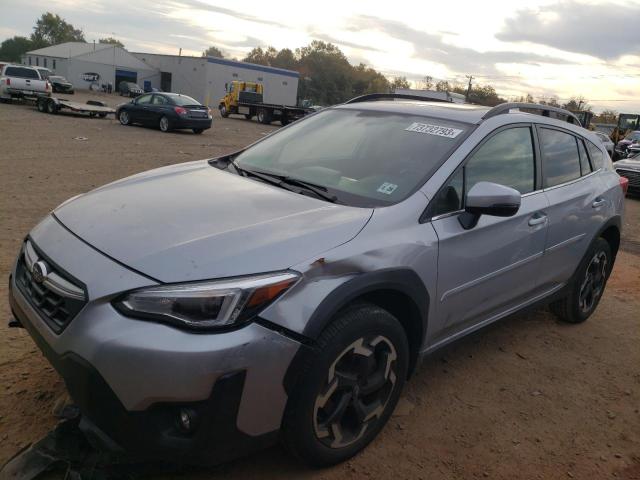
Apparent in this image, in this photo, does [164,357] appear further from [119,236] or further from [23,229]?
[23,229]

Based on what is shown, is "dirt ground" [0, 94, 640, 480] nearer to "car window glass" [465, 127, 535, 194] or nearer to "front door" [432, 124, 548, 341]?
"front door" [432, 124, 548, 341]

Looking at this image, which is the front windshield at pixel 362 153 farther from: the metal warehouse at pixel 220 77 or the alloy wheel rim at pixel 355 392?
the metal warehouse at pixel 220 77

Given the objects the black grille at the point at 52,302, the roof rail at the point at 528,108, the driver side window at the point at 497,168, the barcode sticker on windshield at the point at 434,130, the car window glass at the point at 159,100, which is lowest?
the black grille at the point at 52,302

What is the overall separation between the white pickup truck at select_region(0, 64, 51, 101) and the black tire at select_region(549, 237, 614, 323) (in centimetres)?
2579

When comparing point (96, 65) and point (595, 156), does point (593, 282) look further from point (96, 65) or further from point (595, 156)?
point (96, 65)

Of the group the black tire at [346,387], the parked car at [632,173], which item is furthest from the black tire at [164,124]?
the black tire at [346,387]

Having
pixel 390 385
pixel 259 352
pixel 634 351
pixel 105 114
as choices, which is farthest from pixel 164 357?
pixel 105 114

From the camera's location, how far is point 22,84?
2508 cm

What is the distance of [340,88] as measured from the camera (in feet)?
316

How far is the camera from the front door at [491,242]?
9.57ft

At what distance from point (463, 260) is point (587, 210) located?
1749 mm

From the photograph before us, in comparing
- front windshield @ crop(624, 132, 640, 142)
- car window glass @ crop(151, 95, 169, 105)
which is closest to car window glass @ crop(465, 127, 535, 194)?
car window glass @ crop(151, 95, 169, 105)

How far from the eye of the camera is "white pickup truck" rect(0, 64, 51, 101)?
2505cm

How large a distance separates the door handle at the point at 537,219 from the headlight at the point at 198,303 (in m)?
2.13
